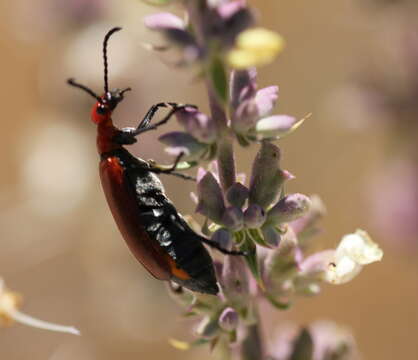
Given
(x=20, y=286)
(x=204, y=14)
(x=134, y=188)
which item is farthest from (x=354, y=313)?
(x=204, y=14)

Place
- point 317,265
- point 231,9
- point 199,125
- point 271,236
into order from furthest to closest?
1. point 317,265
2. point 271,236
3. point 199,125
4. point 231,9

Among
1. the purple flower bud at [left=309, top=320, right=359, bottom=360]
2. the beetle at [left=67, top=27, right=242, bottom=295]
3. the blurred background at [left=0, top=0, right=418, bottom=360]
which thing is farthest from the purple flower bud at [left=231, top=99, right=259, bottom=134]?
the blurred background at [left=0, top=0, right=418, bottom=360]

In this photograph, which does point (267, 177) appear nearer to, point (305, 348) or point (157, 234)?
point (157, 234)

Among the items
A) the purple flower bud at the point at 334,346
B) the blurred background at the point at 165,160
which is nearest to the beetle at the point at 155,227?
the purple flower bud at the point at 334,346

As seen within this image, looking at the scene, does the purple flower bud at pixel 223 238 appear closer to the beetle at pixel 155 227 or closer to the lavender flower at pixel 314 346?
the beetle at pixel 155 227

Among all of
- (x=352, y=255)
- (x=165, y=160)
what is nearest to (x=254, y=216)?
(x=352, y=255)

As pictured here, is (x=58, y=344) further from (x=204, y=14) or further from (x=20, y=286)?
(x=204, y=14)
